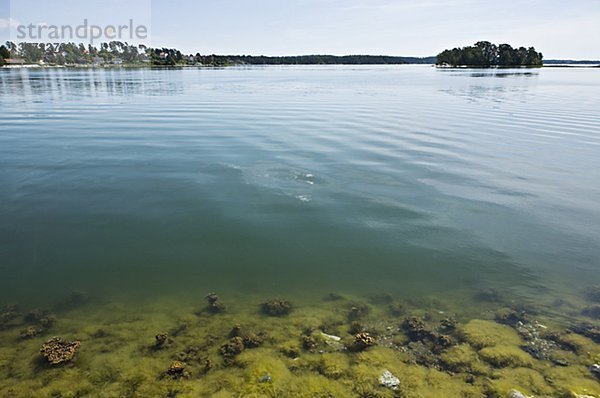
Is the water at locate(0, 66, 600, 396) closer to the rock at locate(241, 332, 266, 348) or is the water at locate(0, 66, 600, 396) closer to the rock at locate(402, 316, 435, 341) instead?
the rock at locate(402, 316, 435, 341)

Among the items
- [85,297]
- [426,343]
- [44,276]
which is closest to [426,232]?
[426,343]

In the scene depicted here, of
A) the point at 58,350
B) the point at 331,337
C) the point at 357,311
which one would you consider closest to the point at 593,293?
the point at 357,311

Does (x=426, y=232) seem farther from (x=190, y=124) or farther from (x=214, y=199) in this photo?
(x=190, y=124)

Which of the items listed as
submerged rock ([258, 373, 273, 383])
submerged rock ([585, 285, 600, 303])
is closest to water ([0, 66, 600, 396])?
submerged rock ([585, 285, 600, 303])

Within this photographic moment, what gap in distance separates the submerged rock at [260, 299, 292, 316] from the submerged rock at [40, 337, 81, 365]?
3.24 metres

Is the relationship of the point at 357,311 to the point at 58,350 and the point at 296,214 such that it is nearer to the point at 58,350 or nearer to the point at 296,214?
the point at 296,214

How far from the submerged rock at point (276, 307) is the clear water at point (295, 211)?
485mm

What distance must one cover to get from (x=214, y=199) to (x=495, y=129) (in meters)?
19.5

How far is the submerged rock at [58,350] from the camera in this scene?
19.2ft

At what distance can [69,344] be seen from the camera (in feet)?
20.3

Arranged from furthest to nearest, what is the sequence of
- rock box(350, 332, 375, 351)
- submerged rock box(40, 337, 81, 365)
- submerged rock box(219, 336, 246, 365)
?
rock box(350, 332, 375, 351), submerged rock box(219, 336, 246, 365), submerged rock box(40, 337, 81, 365)

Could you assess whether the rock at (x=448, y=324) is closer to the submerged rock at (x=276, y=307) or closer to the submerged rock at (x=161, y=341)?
the submerged rock at (x=276, y=307)

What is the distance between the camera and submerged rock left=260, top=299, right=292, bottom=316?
286 inches

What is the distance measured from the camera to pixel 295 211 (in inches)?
442
